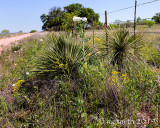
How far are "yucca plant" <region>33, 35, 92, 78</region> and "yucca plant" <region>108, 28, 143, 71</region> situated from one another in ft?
2.12

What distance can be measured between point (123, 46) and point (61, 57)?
5.18ft

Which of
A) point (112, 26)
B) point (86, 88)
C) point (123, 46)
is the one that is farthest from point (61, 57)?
point (112, 26)

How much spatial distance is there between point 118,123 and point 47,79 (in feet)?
7.33

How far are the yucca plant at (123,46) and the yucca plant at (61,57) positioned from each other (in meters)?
0.64

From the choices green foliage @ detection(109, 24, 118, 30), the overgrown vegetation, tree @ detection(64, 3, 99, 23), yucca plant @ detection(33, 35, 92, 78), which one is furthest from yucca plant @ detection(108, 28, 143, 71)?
tree @ detection(64, 3, 99, 23)

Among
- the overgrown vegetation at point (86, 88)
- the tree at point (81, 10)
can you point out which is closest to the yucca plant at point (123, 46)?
the overgrown vegetation at point (86, 88)

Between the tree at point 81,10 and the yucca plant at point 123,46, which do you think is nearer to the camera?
the yucca plant at point 123,46

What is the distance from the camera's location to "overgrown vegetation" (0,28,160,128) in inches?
98.4

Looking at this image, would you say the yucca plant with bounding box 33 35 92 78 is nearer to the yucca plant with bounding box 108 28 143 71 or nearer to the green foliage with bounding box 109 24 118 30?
the yucca plant with bounding box 108 28 143 71

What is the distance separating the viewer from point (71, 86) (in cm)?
334

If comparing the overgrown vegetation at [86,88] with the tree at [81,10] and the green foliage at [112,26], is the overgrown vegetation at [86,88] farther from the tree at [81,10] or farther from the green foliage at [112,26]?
the tree at [81,10]

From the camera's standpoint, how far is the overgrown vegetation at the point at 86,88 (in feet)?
8.20

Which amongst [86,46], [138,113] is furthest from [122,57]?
[138,113]

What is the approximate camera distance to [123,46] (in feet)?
12.9
